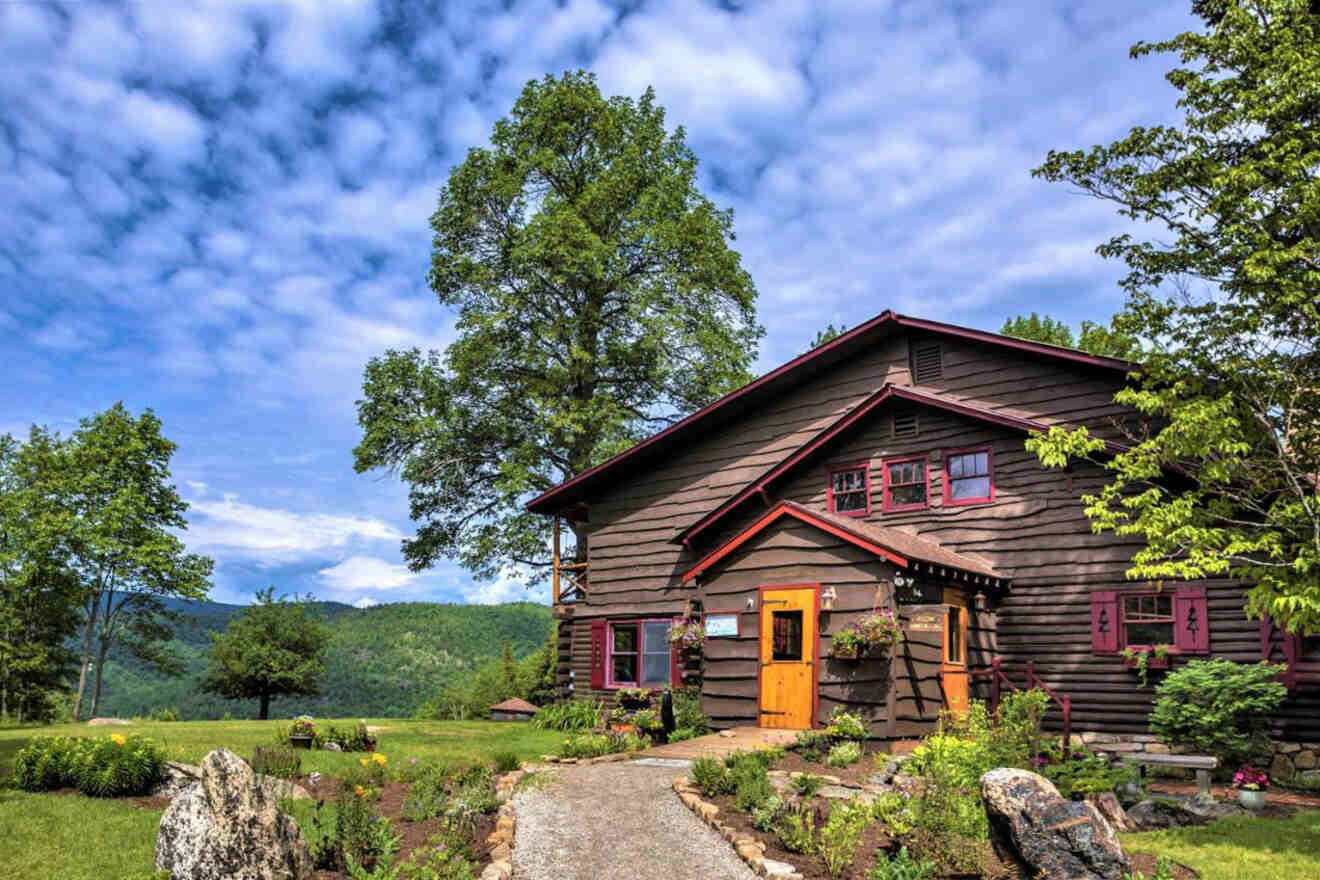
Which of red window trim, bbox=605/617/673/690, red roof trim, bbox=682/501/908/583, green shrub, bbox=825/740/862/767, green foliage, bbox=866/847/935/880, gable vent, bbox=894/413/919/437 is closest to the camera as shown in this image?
green foliage, bbox=866/847/935/880

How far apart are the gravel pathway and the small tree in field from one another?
20936 millimetres

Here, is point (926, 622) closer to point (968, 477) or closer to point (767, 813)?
point (968, 477)

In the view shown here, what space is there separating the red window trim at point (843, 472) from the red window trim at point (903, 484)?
0.36m

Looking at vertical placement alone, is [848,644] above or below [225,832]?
above

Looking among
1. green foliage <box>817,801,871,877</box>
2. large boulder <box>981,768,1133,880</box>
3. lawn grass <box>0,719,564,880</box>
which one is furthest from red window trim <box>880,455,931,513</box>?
large boulder <box>981,768,1133,880</box>

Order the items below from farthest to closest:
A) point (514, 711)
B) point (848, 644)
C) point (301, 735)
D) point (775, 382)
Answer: point (514, 711) < point (775, 382) < point (848, 644) < point (301, 735)

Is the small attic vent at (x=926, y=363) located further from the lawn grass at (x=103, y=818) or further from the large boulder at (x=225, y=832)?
the large boulder at (x=225, y=832)

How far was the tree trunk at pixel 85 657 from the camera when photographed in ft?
101

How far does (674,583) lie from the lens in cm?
2264

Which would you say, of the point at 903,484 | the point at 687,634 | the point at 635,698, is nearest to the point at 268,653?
the point at 635,698

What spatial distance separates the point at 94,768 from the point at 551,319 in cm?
2232

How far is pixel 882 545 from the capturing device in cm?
1562

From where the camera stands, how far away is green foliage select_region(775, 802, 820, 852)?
28.5 ft

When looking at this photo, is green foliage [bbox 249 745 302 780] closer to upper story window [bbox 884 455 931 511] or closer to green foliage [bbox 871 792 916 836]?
green foliage [bbox 871 792 916 836]
